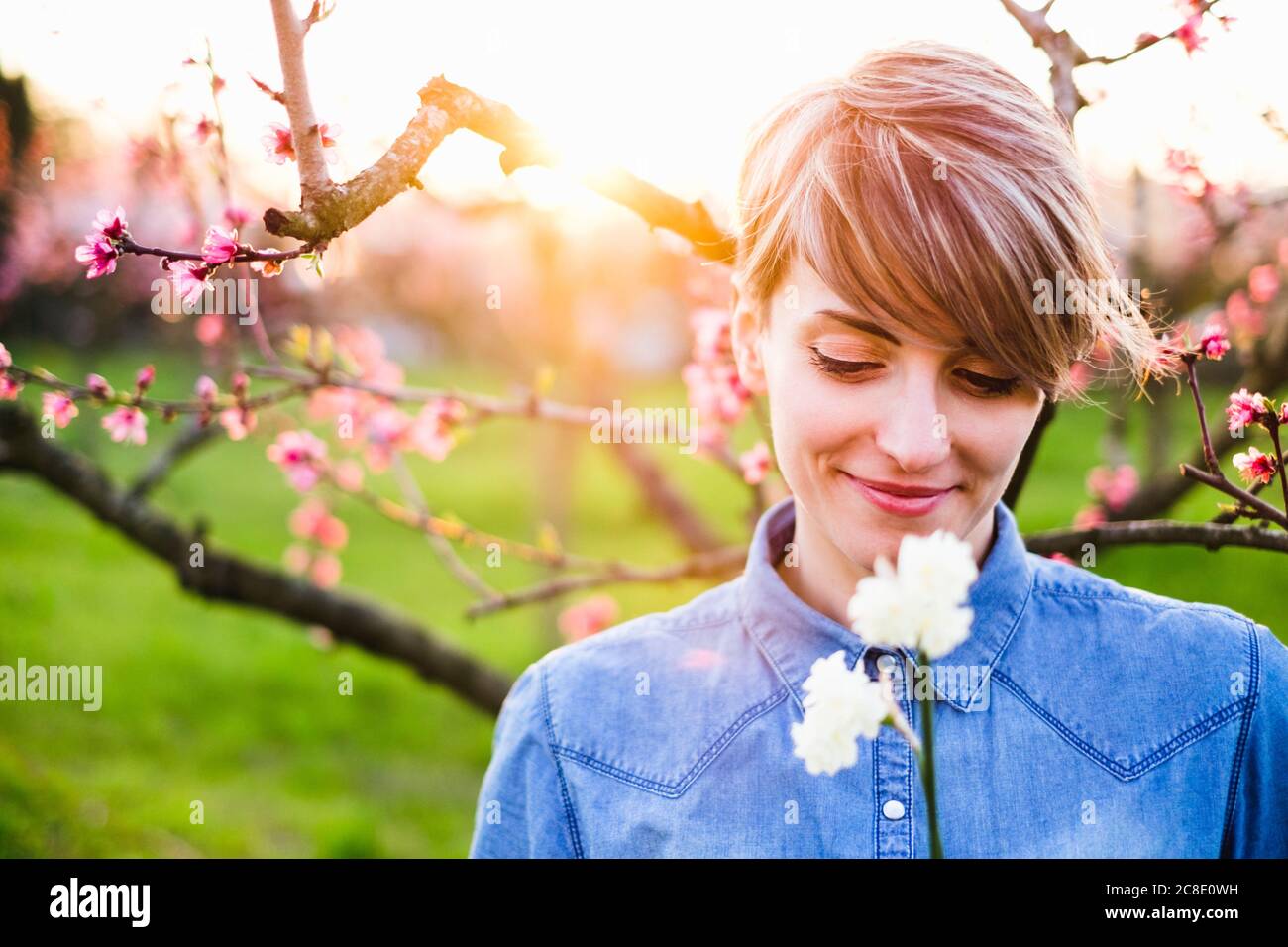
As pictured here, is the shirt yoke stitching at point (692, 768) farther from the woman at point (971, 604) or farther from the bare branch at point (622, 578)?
the bare branch at point (622, 578)

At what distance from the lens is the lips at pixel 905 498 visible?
1.31 m

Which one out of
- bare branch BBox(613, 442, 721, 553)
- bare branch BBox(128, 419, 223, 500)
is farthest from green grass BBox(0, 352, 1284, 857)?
bare branch BBox(128, 419, 223, 500)

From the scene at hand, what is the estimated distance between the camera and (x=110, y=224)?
127 centimetres

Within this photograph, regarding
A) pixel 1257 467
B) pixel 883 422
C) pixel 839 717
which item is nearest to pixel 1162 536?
pixel 1257 467

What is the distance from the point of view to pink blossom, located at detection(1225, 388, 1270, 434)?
1.36 m

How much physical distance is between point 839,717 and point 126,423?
1.62 m

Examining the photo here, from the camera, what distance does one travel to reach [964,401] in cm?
130

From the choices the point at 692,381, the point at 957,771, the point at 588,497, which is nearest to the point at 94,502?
the point at 692,381

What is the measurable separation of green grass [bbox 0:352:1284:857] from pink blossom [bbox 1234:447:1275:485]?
4.87 ft

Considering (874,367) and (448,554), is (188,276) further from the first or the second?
(448,554)

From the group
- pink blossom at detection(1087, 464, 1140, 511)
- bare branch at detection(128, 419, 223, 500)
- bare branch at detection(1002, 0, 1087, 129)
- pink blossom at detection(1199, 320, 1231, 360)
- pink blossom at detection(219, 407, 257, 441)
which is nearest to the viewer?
pink blossom at detection(1199, 320, 1231, 360)

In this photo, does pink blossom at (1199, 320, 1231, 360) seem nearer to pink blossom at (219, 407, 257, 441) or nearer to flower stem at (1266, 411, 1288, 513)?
flower stem at (1266, 411, 1288, 513)
